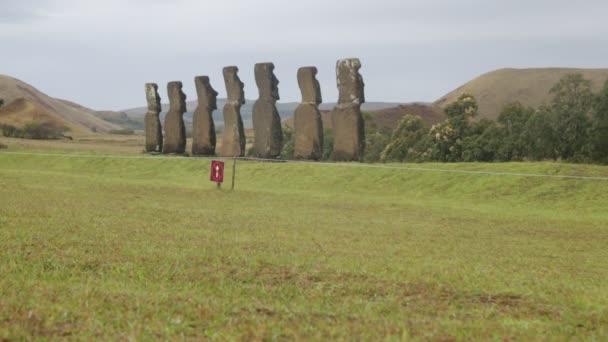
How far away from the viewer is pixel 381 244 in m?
10.1

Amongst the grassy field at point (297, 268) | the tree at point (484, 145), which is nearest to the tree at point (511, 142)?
the tree at point (484, 145)

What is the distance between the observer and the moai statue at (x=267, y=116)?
28594mm

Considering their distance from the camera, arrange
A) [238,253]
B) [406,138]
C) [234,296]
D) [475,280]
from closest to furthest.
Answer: [234,296] < [475,280] < [238,253] < [406,138]

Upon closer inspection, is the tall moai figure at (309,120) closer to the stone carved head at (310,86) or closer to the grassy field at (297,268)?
the stone carved head at (310,86)

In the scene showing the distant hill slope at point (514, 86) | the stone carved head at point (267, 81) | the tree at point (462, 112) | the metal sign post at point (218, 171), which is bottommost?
the metal sign post at point (218, 171)

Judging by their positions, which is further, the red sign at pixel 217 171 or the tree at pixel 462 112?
the tree at pixel 462 112

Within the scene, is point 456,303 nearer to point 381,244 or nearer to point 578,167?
point 381,244

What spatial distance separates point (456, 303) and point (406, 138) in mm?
43928

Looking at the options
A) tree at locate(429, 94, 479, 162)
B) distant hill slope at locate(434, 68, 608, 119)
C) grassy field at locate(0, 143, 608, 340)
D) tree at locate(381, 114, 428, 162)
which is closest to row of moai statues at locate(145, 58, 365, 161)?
grassy field at locate(0, 143, 608, 340)

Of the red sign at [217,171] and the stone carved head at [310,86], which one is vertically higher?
the stone carved head at [310,86]

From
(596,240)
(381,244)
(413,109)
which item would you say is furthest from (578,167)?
(413,109)

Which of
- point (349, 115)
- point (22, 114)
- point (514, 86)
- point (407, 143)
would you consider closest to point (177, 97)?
point (349, 115)

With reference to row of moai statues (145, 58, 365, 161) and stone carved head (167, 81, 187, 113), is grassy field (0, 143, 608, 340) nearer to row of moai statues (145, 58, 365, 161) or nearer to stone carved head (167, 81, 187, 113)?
row of moai statues (145, 58, 365, 161)

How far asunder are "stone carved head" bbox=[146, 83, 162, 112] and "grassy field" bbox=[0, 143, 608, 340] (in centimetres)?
1852
